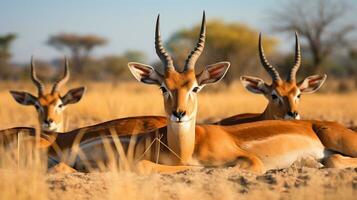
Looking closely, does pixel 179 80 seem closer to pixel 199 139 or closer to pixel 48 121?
pixel 199 139

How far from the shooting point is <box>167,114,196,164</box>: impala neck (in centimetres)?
679

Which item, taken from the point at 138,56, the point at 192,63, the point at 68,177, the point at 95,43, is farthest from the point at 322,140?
the point at 138,56

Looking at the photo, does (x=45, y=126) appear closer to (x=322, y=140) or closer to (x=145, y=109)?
(x=322, y=140)

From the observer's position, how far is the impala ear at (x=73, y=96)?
36.9ft

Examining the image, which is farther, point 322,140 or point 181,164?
point 322,140

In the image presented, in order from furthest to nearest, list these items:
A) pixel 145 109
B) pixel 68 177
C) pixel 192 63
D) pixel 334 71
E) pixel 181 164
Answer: pixel 334 71
pixel 145 109
pixel 192 63
pixel 181 164
pixel 68 177

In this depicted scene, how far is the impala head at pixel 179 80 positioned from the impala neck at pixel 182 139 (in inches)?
4.1

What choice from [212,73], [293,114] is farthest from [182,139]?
[293,114]

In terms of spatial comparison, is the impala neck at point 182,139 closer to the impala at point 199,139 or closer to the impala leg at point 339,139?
the impala at point 199,139

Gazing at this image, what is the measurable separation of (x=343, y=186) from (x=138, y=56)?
61.2 m

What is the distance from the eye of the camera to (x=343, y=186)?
495 centimetres

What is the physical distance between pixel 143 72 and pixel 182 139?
110 centimetres

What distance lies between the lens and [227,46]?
4091 cm

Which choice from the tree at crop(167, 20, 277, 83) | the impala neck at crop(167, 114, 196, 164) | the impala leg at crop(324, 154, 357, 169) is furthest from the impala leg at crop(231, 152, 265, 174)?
the tree at crop(167, 20, 277, 83)
